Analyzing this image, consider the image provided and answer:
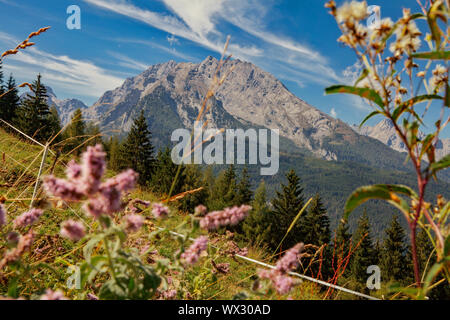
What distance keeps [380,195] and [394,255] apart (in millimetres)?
67339

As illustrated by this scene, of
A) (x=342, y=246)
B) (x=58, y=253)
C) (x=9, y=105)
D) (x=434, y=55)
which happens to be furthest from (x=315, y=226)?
(x=9, y=105)

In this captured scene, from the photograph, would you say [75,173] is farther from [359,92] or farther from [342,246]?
[342,246]

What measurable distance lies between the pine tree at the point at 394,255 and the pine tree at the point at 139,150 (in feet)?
163

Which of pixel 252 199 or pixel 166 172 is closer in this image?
pixel 166 172

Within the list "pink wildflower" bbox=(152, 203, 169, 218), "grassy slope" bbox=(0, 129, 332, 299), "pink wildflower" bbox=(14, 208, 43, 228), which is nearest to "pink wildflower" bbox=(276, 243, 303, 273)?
"grassy slope" bbox=(0, 129, 332, 299)

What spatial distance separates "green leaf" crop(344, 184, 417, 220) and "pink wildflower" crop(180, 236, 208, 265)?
61 centimetres

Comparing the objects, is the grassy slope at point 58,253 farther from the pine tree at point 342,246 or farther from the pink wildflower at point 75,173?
the pine tree at point 342,246

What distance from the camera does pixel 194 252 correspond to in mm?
1186

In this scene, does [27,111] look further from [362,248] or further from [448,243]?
[362,248]

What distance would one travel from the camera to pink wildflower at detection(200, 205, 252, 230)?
122 cm

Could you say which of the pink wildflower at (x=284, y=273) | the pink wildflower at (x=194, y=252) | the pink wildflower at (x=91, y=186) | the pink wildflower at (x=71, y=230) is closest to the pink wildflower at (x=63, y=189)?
the pink wildflower at (x=91, y=186)
